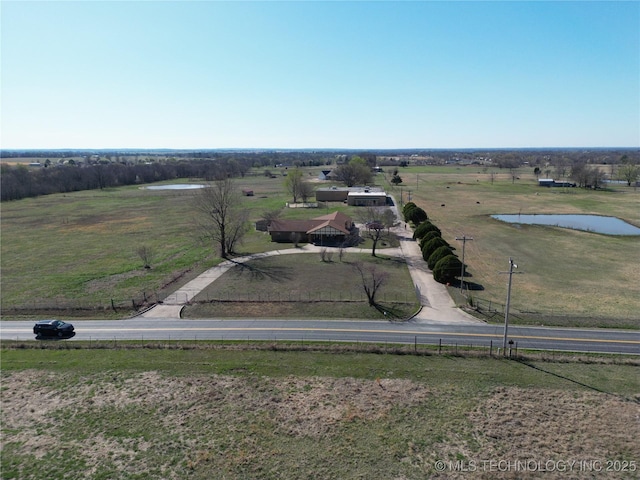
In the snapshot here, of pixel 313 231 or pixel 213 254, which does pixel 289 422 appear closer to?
pixel 213 254

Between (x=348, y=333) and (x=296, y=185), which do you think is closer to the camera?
(x=348, y=333)

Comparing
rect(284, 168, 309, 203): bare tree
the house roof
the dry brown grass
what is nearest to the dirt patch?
the dry brown grass

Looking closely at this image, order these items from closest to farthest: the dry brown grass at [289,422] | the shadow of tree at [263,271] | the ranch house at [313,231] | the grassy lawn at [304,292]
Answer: the dry brown grass at [289,422], the grassy lawn at [304,292], the shadow of tree at [263,271], the ranch house at [313,231]

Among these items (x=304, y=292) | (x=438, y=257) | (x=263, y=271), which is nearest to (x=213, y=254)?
(x=263, y=271)

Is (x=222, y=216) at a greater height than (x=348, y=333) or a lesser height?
greater

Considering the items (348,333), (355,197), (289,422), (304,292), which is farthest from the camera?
(355,197)

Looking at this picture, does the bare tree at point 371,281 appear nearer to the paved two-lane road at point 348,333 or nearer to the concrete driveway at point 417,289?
the paved two-lane road at point 348,333

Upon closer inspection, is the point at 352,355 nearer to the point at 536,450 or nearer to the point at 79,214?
the point at 536,450

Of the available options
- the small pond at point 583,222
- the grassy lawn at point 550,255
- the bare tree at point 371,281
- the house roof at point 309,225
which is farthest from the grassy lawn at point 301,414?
the small pond at point 583,222

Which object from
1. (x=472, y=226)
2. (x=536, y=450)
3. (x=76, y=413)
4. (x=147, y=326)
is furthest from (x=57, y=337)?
(x=472, y=226)
